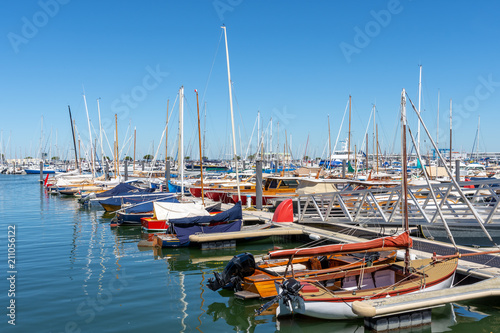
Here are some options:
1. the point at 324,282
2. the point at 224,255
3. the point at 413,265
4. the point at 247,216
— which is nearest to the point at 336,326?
the point at 324,282

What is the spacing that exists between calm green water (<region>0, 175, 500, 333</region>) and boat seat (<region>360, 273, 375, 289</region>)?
1.56 metres

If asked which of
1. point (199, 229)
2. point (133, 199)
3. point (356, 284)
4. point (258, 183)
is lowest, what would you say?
point (356, 284)

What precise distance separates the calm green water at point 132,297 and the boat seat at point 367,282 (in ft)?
5.13

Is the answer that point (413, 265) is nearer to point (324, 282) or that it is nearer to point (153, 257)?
point (324, 282)

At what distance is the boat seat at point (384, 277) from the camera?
11.7m

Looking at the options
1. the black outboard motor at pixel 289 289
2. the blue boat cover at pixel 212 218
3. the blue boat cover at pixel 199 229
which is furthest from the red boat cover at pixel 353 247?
the blue boat cover at pixel 212 218

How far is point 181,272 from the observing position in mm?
15297

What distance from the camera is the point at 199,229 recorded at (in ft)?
65.2

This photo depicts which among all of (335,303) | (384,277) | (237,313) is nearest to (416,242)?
(384,277)

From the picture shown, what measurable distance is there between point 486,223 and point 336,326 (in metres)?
8.91

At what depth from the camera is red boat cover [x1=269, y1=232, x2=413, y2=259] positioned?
35.6ft

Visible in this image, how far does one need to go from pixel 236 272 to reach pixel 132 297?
2928 mm

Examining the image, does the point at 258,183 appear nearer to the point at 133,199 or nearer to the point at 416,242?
the point at 133,199

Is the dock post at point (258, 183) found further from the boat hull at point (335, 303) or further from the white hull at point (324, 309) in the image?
the white hull at point (324, 309)
